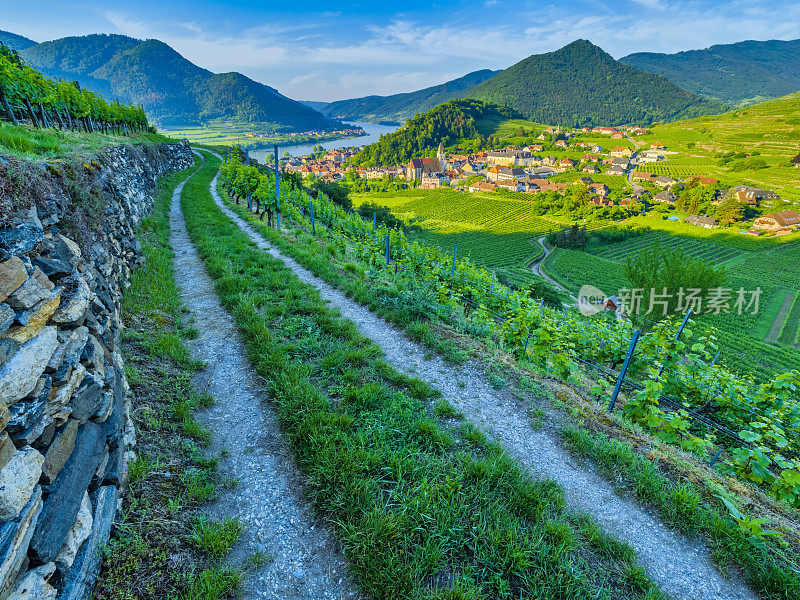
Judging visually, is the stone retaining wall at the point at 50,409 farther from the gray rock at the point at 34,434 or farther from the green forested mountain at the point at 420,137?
the green forested mountain at the point at 420,137

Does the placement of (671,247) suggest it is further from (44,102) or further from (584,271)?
(44,102)

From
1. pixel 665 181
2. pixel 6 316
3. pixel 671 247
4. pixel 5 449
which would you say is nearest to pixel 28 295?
pixel 6 316

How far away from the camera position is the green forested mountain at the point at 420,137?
15788 centimetres

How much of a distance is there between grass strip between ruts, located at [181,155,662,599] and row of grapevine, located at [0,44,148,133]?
15.9 meters

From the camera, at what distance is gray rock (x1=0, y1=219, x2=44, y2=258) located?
3125 mm

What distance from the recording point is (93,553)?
2992 mm

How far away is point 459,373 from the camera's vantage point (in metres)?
6.79

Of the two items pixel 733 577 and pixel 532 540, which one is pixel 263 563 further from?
pixel 733 577

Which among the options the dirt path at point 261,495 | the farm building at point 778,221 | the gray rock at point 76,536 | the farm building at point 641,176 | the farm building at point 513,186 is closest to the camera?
the gray rock at point 76,536

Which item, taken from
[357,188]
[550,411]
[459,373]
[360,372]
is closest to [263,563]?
[360,372]

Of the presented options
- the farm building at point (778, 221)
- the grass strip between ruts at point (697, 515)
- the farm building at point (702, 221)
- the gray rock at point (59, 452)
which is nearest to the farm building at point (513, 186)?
the farm building at point (702, 221)

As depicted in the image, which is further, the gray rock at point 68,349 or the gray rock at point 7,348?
the gray rock at point 68,349

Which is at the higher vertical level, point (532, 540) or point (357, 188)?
point (532, 540)

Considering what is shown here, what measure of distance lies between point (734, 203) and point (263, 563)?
11762 cm
